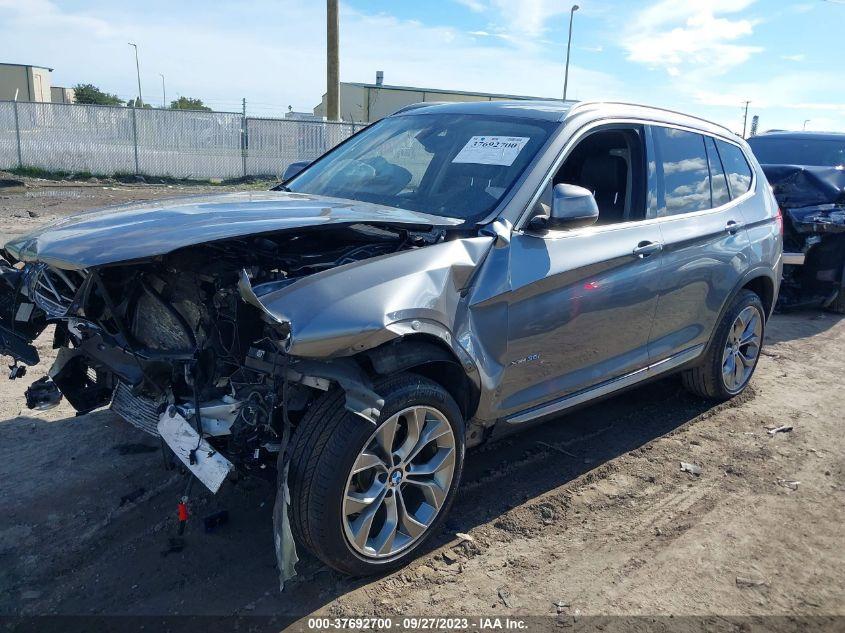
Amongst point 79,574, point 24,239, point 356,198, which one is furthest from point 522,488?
point 24,239

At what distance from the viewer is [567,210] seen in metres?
3.44

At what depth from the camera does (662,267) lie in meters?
4.22

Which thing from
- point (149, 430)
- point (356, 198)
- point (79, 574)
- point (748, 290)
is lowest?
point (79, 574)

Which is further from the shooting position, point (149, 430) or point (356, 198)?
point (356, 198)

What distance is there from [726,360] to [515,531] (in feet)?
8.55

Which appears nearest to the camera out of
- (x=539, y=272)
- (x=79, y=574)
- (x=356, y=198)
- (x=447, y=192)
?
(x=79, y=574)

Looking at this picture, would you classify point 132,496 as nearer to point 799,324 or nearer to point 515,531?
→ point 515,531

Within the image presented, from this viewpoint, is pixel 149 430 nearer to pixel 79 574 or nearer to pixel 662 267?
pixel 79 574

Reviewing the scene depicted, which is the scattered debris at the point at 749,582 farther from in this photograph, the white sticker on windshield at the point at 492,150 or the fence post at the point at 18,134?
the fence post at the point at 18,134

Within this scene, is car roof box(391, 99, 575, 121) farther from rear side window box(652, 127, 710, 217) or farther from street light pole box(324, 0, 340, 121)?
street light pole box(324, 0, 340, 121)

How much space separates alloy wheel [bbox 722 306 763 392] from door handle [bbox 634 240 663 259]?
1.32 m

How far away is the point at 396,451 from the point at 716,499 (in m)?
2.06

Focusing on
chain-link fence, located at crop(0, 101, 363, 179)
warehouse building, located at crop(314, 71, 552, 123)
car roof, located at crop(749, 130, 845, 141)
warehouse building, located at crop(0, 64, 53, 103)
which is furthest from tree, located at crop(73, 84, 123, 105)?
car roof, located at crop(749, 130, 845, 141)

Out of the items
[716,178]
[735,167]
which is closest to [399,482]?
[716,178]
